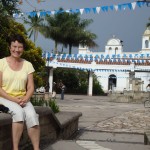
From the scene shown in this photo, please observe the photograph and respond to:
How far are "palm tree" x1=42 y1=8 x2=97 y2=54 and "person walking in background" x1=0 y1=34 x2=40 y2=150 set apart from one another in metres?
38.7

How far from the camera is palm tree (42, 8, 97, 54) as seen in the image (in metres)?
43.5

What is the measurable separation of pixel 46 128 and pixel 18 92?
82.5 inches

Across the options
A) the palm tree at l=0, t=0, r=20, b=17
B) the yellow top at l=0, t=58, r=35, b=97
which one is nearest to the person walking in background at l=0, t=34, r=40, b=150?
the yellow top at l=0, t=58, r=35, b=97

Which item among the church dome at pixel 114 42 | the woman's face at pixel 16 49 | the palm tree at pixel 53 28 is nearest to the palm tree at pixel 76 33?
the palm tree at pixel 53 28

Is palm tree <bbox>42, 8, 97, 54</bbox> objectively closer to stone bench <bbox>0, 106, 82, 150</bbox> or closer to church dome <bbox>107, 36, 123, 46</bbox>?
church dome <bbox>107, 36, 123, 46</bbox>

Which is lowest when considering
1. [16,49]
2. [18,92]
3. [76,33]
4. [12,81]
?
[18,92]

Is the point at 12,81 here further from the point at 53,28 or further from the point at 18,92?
the point at 53,28

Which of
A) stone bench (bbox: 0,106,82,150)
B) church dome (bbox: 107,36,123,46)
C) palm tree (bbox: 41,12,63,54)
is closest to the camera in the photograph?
stone bench (bbox: 0,106,82,150)

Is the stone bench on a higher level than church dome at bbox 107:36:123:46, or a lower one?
lower

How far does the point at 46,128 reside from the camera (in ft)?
21.7

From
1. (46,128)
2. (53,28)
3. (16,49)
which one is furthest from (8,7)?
(53,28)

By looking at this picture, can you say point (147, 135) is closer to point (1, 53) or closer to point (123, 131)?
point (123, 131)

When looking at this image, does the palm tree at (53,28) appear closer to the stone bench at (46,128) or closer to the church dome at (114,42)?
the church dome at (114,42)

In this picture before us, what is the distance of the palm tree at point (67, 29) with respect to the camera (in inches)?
1711
